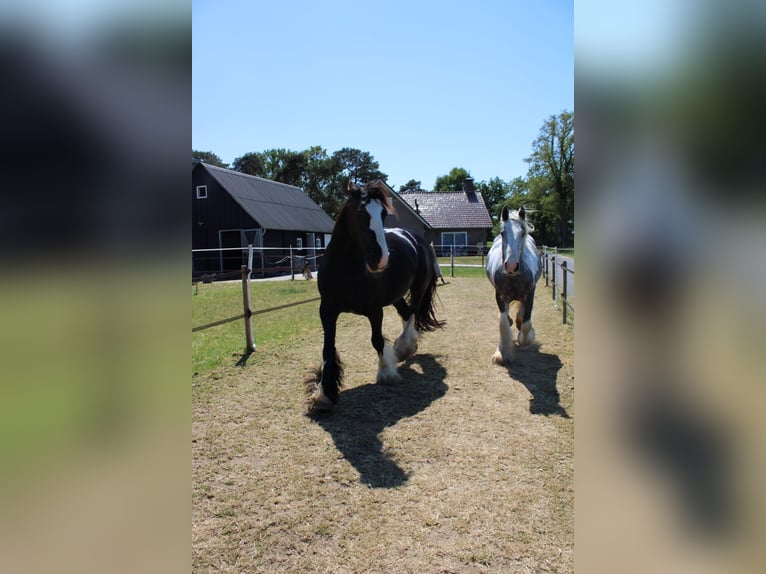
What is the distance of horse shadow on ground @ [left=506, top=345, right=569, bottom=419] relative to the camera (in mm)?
3821

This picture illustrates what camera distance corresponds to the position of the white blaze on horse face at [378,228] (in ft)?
12.0

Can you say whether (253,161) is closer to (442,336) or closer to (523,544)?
(442,336)

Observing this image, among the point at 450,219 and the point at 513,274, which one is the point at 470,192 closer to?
the point at 450,219

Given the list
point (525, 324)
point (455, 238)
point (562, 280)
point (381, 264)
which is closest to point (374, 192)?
point (381, 264)

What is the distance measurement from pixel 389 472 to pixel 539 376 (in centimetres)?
243

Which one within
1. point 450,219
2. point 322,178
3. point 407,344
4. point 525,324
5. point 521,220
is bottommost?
point 407,344

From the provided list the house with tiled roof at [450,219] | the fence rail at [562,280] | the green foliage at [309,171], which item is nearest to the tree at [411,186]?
the green foliage at [309,171]

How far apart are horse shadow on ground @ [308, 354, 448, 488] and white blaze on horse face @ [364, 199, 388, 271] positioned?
1275 millimetres

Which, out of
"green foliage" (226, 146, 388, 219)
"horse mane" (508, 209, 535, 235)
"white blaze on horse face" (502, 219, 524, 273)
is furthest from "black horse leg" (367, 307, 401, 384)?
"green foliage" (226, 146, 388, 219)

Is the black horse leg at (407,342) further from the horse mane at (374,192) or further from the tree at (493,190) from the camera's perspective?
the tree at (493,190)

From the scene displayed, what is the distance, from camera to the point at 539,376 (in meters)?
4.65

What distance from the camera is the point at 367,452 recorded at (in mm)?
3119

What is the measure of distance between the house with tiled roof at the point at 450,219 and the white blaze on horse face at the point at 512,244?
2579cm

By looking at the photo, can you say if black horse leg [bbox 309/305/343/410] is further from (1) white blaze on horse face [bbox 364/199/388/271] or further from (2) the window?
(2) the window
